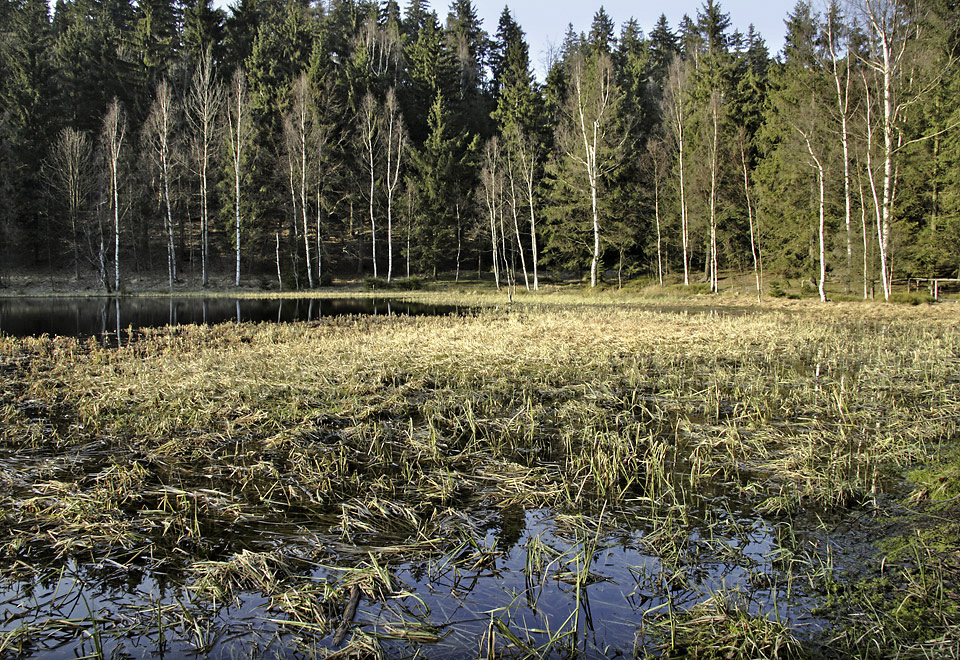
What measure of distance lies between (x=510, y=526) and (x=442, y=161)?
45.5 metres

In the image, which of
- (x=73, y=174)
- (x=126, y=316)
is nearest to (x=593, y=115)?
(x=126, y=316)

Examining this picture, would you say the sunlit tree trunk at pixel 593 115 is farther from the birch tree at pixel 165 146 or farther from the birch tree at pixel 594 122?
the birch tree at pixel 165 146

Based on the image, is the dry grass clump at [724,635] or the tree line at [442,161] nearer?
the dry grass clump at [724,635]

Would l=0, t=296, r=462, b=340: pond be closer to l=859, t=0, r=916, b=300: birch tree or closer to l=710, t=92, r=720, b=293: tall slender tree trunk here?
l=710, t=92, r=720, b=293: tall slender tree trunk

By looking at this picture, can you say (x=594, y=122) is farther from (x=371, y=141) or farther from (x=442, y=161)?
(x=371, y=141)

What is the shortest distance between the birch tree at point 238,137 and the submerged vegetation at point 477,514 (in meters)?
35.3

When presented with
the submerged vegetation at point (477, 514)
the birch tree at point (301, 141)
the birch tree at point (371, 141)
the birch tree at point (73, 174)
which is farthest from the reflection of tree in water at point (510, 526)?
the birch tree at point (73, 174)

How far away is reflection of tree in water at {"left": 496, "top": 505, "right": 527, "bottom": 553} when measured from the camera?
4.40m

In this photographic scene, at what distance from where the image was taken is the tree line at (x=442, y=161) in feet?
96.2

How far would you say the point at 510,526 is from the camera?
4.68 m

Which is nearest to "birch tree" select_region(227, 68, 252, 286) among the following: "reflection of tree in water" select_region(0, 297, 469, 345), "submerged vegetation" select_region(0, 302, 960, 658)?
"reflection of tree in water" select_region(0, 297, 469, 345)

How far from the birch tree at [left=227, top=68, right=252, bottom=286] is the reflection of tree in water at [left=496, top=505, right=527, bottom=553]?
41.3 m

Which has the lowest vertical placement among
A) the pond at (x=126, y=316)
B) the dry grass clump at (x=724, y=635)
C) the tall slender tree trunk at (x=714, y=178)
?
the dry grass clump at (x=724, y=635)

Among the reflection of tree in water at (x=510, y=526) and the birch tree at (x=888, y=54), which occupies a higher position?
the birch tree at (x=888, y=54)
